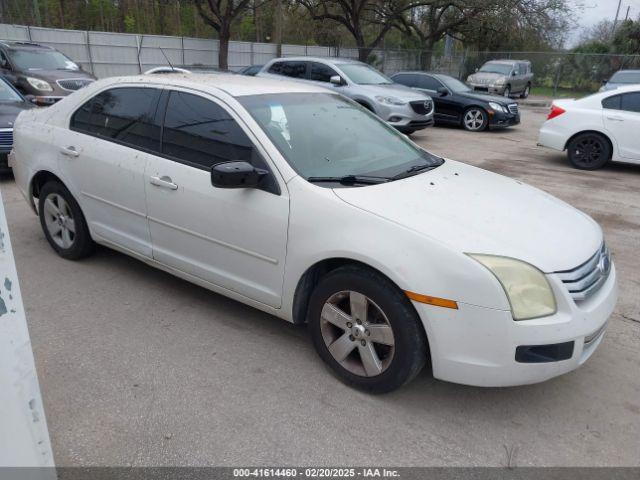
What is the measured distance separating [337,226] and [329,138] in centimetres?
91

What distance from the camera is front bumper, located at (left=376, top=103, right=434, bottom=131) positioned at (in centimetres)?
1108

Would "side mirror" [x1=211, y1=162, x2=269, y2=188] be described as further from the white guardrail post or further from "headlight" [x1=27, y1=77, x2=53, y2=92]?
"headlight" [x1=27, y1=77, x2=53, y2=92]

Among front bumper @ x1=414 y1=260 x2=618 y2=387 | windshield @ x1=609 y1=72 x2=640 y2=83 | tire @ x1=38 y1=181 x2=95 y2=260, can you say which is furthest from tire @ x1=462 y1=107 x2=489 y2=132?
front bumper @ x1=414 y1=260 x2=618 y2=387

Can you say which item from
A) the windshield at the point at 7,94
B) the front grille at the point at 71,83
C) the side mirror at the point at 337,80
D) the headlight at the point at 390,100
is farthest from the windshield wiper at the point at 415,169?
the front grille at the point at 71,83

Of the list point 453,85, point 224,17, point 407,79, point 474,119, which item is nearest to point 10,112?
point 407,79

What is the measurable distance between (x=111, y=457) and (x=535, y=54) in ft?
99.8

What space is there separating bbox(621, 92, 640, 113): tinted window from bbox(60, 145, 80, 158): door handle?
855 cm

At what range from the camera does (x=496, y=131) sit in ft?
46.3

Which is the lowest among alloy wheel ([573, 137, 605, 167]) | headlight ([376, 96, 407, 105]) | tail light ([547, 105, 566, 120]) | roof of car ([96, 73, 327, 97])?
alloy wheel ([573, 137, 605, 167])

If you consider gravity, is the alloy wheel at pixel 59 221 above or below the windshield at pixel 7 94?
below

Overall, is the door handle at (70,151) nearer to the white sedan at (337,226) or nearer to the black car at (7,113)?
the white sedan at (337,226)

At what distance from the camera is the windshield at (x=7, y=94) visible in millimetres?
8087

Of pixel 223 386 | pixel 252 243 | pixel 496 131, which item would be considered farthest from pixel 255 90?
pixel 496 131

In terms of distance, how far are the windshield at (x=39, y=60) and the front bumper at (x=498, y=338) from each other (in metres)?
12.4
